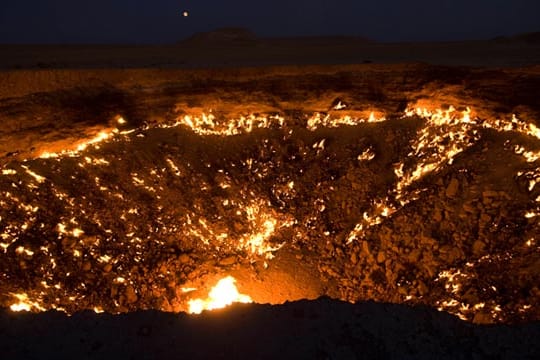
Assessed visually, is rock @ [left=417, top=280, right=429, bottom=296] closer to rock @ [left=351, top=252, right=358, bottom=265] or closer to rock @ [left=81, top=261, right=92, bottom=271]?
rock @ [left=351, top=252, right=358, bottom=265]

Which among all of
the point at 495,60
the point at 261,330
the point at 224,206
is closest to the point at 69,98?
the point at 224,206

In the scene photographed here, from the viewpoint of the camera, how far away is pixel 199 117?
5.89 metres

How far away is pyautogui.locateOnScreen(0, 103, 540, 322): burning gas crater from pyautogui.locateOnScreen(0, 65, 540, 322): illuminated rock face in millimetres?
18

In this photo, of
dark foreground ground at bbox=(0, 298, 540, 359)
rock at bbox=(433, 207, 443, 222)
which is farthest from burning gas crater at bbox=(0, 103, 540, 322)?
dark foreground ground at bbox=(0, 298, 540, 359)

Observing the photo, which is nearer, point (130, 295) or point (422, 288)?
point (422, 288)

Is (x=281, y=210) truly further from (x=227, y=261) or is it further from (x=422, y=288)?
(x=422, y=288)

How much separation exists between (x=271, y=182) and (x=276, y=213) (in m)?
0.53

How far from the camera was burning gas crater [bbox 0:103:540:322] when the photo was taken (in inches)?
184

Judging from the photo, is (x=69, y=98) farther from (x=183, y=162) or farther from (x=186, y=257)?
(x=186, y=257)

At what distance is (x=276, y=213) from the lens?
5938 mm

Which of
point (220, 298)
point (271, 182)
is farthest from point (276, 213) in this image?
point (220, 298)

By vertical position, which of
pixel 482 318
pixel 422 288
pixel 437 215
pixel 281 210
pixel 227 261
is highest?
pixel 281 210

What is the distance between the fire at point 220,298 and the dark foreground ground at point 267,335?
2.95 metres

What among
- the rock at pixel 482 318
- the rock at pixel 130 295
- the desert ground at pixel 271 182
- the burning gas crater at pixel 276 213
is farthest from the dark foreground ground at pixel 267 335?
the rock at pixel 130 295
